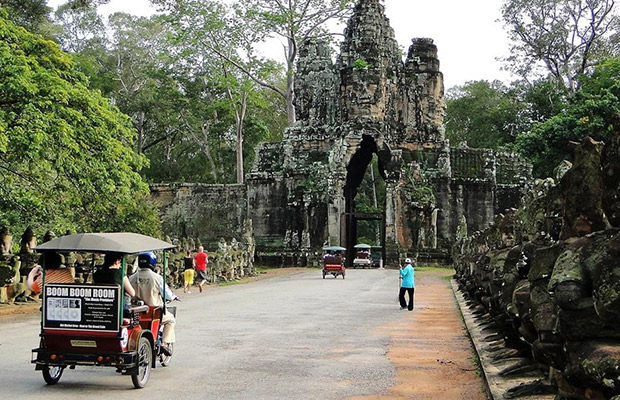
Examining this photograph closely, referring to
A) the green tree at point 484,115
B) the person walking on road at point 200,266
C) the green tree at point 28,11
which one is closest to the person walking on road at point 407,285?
the person walking on road at point 200,266

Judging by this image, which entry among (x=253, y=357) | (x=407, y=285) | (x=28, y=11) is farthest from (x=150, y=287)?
(x=28, y=11)

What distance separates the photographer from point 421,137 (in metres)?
46.3

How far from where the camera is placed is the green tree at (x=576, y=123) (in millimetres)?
38094

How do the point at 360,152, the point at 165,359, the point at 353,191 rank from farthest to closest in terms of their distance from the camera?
the point at 353,191 → the point at 360,152 → the point at 165,359

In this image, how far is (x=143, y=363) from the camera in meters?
8.73

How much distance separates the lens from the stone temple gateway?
42.8m

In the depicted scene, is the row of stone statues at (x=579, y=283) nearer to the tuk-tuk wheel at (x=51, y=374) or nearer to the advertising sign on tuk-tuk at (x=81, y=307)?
the advertising sign on tuk-tuk at (x=81, y=307)

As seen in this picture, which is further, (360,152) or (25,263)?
(360,152)

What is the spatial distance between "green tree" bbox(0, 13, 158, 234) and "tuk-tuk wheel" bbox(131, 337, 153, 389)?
886 centimetres

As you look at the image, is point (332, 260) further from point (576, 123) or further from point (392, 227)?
point (576, 123)

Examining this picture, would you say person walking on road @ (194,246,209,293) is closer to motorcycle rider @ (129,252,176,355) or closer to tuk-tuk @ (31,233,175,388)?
motorcycle rider @ (129,252,176,355)

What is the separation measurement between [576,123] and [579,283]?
35.6 m

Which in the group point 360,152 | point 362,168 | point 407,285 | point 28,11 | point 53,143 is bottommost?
point 407,285

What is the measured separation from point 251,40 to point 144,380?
4303 centimetres
